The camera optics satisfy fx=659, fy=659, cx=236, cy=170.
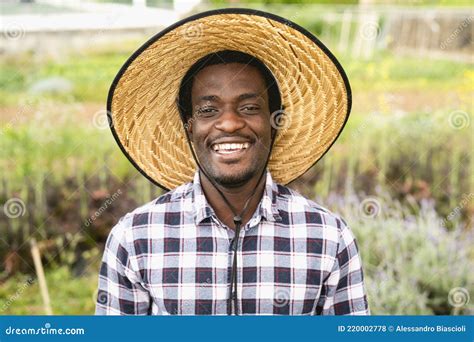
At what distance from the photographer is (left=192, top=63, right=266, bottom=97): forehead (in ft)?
4.50

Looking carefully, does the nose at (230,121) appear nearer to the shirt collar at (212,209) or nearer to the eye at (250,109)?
the eye at (250,109)

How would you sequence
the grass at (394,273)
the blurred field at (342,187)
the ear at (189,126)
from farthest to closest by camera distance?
the blurred field at (342,187) → the grass at (394,273) → the ear at (189,126)

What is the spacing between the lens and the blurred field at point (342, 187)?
235 cm

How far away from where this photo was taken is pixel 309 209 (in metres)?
1.46

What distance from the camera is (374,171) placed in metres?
2.96

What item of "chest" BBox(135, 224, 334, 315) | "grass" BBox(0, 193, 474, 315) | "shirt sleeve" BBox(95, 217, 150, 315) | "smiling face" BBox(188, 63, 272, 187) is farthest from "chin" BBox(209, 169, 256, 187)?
"grass" BBox(0, 193, 474, 315)

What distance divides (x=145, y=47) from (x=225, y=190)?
0.35m

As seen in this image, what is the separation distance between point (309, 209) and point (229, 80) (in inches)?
13.2

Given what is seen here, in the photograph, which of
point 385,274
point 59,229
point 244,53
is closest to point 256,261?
point 244,53

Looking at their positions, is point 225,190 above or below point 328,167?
below

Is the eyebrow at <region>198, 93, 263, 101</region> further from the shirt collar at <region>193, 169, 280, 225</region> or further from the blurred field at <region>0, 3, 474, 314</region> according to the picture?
the blurred field at <region>0, 3, 474, 314</region>

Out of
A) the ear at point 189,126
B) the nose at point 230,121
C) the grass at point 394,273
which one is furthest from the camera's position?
the grass at point 394,273

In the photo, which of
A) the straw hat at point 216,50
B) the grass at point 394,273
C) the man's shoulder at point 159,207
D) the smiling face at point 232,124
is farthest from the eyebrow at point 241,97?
the grass at point 394,273
